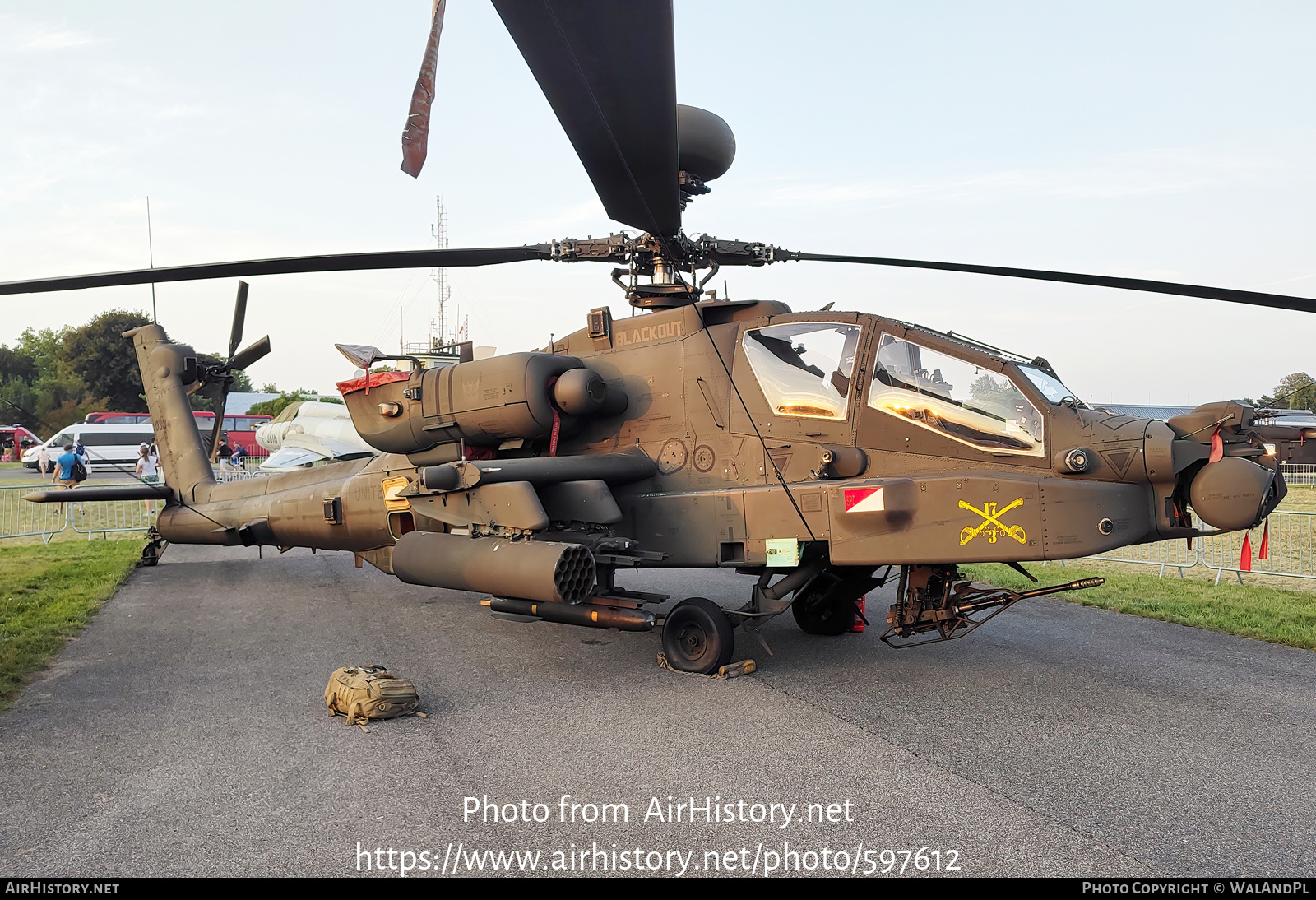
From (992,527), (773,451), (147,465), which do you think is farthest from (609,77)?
(147,465)

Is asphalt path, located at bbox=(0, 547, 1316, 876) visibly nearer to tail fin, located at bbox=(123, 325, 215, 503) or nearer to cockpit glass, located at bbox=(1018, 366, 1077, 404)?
cockpit glass, located at bbox=(1018, 366, 1077, 404)

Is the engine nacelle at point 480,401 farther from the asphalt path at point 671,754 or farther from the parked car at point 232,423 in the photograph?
the parked car at point 232,423

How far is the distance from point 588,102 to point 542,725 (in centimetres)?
380

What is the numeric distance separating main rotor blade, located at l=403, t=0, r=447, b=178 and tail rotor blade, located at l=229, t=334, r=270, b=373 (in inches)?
357

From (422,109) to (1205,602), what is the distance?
9373mm

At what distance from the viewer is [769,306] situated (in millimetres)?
6754

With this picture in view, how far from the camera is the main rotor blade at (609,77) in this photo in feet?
7.37

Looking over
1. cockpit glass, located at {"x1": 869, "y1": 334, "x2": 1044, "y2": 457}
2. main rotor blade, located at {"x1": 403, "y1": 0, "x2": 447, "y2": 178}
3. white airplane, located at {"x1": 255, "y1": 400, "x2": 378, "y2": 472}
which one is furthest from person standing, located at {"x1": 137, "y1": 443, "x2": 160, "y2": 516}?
main rotor blade, located at {"x1": 403, "y1": 0, "x2": 447, "y2": 178}

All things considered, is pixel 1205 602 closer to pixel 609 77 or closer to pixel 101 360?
pixel 609 77

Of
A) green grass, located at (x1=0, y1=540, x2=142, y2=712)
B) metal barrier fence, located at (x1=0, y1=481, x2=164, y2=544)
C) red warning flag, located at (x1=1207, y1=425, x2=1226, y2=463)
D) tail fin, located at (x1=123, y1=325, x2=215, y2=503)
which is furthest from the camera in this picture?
metal barrier fence, located at (x1=0, y1=481, x2=164, y2=544)

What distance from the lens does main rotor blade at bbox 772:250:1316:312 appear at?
5.30m

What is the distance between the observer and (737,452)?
21.6ft

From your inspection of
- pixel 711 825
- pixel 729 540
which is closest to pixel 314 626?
→ pixel 729 540
